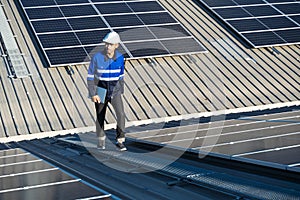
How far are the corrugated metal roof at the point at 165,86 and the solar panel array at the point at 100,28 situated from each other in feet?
1.22

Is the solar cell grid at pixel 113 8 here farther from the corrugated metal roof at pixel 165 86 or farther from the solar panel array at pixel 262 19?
the solar panel array at pixel 262 19

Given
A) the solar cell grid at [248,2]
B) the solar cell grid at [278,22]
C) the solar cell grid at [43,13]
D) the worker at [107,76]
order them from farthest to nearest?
the solar cell grid at [248,2] → the solar cell grid at [278,22] → the solar cell grid at [43,13] → the worker at [107,76]

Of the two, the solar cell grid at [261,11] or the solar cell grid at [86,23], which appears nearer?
the solar cell grid at [86,23]

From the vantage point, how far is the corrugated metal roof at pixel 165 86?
16688mm

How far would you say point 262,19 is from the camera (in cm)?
2347

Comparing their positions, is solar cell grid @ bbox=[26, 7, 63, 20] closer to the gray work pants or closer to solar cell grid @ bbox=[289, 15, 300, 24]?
solar cell grid @ bbox=[289, 15, 300, 24]

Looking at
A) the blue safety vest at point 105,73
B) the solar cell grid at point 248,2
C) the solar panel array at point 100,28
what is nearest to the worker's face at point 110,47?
the blue safety vest at point 105,73

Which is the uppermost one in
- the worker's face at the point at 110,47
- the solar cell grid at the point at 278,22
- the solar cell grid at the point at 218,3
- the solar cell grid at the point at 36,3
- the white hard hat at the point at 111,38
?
the solar cell grid at the point at 36,3

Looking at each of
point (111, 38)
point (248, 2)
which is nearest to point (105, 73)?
point (111, 38)

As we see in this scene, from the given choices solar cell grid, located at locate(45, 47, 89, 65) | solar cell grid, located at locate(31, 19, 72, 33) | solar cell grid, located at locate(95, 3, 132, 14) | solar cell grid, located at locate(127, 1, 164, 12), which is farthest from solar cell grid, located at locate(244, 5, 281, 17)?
solar cell grid, located at locate(45, 47, 89, 65)

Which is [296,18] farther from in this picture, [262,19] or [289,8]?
[262,19]

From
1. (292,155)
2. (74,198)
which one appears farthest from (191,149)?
(74,198)

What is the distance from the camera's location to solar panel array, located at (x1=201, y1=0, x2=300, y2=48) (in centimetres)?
2202

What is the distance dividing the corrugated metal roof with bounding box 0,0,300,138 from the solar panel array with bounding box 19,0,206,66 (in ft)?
1.22
